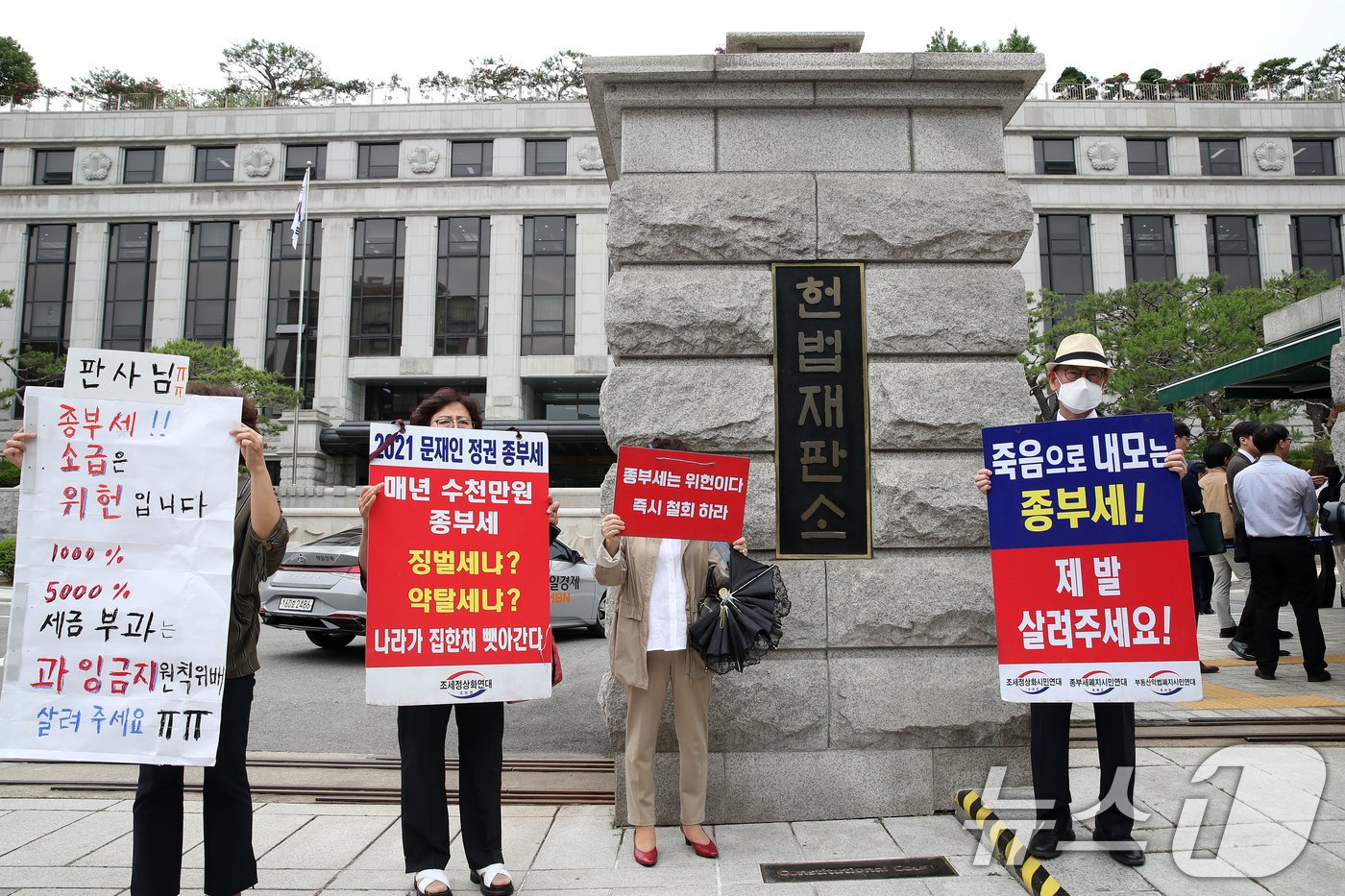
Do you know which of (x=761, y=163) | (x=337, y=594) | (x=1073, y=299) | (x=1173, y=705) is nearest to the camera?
A: (x=761, y=163)

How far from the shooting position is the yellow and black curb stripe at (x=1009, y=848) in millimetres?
3547

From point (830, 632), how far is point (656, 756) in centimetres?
113

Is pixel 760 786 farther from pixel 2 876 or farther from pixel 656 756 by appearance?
pixel 2 876

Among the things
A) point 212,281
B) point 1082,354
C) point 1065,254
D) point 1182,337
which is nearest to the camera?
point 1082,354

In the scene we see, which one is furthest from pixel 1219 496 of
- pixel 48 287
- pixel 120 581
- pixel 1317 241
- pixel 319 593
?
pixel 48 287

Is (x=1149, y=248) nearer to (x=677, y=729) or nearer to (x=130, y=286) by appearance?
(x=677, y=729)

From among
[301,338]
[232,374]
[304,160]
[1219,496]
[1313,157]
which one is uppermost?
[304,160]

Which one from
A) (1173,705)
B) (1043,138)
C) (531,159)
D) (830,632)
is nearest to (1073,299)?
(1043,138)

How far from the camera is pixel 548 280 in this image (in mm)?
40094

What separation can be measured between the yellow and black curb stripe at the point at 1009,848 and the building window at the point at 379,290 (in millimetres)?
38635

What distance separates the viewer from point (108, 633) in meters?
3.33

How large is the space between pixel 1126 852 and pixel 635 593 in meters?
2.45

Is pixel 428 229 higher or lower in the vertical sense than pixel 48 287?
higher

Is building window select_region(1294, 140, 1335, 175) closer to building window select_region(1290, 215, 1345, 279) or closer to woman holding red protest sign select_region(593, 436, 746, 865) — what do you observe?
building window select_region(1290, 215, 1345, 279)
